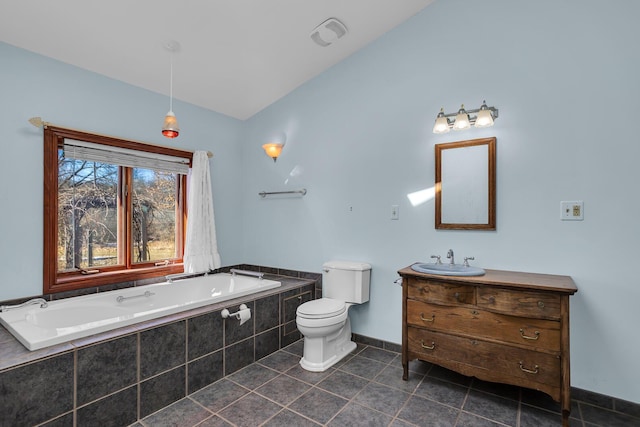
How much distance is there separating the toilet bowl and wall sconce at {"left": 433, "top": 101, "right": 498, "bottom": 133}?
161 centimetres

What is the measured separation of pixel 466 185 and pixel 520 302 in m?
0.91

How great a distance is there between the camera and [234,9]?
2.23m

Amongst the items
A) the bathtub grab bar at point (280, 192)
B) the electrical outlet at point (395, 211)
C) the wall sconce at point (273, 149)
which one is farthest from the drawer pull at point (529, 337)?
the wall sconce at point (273, 149)

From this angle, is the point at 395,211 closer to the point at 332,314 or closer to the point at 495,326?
the point at 332,314

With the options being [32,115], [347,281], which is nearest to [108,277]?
[32,115]

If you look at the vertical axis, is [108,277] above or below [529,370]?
above

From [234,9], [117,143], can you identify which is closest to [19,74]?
[117,143]

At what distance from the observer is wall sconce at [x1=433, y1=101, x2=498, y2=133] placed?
2182mm

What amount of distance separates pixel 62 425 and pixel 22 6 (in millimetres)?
2391

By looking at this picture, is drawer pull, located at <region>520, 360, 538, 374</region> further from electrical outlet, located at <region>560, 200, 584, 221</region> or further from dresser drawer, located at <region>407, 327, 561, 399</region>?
electrical outlet, located at <region>560, 200, 584, 221</region>

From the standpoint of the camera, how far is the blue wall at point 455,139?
1.95 meters

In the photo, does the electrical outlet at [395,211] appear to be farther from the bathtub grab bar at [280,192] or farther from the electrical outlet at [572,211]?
the electrical outlet at [572,211]

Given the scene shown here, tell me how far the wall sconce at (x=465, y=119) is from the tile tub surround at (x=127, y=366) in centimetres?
196

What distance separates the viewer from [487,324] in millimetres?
1943
